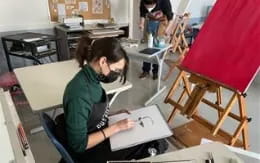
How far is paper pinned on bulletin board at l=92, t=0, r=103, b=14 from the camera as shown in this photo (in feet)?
12.5

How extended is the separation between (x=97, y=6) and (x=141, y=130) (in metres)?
2.97

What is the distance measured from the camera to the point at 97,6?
3848 mm

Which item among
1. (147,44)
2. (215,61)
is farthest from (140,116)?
(147,44)

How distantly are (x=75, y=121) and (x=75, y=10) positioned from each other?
2.90 metres

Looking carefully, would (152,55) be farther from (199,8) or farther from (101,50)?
(199,8)

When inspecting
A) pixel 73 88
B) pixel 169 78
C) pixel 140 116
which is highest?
pixel 73 88

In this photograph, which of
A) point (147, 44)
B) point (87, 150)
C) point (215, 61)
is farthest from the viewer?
point (147, 44)

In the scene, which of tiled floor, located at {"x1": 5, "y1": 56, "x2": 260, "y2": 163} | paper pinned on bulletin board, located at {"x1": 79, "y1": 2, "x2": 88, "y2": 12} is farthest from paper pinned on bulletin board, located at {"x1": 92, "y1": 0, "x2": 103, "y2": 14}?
tiled floor, located at {"x1": 5, "y1": 56, "x2": 260, "y2": 163}

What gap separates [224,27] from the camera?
73.1 inches

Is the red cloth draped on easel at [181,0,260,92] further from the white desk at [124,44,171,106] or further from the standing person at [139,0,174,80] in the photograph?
the standing person at [139,0,174,80]

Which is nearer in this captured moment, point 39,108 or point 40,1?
point 39,108

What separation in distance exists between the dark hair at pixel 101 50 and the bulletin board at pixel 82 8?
2.52m

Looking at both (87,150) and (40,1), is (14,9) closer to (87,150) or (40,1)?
(40,1)

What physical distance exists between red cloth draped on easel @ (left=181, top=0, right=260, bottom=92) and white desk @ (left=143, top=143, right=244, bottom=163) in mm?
717
